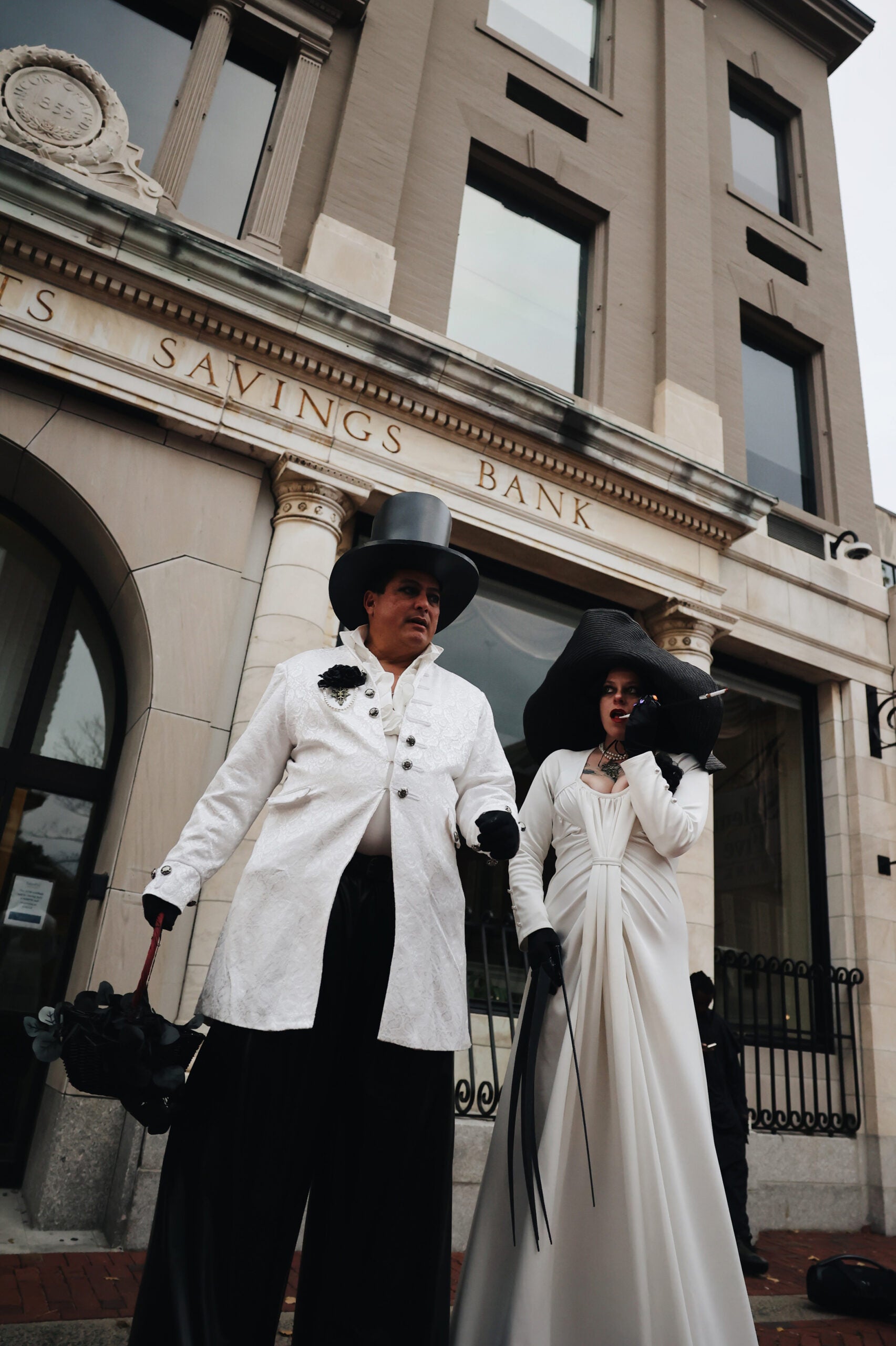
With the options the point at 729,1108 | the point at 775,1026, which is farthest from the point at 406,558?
the point at 775,1026

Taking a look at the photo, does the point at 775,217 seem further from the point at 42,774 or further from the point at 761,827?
the point at 42,774

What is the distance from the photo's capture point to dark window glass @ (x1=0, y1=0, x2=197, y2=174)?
688 centimetres

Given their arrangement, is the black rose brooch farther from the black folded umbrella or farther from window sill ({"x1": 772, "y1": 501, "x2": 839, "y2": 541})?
window sill ({"x1": 772, "y1": 501, "x2": 839, "y2": 541})

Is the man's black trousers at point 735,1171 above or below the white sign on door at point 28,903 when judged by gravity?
below

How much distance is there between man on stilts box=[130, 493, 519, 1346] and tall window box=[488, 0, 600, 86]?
9.89 metres

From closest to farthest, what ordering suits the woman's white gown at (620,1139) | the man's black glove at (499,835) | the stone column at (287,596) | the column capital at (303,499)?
the man's black glove at (499,835) < the woman's white gown at (620,1139) < the stone column at (287,596) < the column capital at (303,499)

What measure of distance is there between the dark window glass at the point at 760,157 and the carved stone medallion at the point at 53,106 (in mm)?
7975

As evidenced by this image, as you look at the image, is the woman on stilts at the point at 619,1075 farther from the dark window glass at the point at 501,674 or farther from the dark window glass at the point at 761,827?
the dark window glass at the point at 761,827

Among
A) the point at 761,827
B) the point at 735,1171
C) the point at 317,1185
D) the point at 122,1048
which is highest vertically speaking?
the point at 761,827

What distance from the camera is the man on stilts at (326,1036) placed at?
6.81 feet

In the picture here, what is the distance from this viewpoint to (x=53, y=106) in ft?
20.0

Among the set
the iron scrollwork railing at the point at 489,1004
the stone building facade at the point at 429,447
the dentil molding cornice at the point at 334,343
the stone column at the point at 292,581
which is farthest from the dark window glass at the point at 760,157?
the iron scrollwork railing at the point at 489,1004

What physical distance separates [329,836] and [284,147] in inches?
275

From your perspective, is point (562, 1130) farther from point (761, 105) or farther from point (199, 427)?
point (761, 105)
